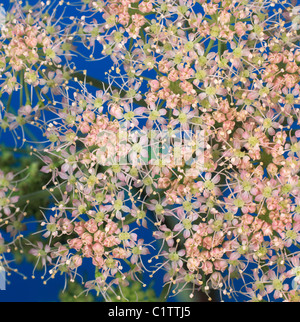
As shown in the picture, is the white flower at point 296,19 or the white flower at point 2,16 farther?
the white flower at point 2,16

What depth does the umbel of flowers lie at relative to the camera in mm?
3586

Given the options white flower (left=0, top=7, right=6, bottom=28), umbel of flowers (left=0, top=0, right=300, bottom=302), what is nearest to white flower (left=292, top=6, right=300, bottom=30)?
umbel of flowers (left=0, top=0, right=300, bottom=302)

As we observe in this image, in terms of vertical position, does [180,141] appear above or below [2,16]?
below

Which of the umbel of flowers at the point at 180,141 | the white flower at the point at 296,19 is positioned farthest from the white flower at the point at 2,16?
the white flower at the point at 296,19

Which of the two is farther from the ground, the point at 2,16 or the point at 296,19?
the point at 2,16

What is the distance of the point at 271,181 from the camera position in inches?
139

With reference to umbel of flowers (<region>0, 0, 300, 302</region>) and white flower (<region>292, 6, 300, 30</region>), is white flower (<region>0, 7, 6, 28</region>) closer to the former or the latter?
umbel of flowers (<region>0, 0, 300, 302</region>)

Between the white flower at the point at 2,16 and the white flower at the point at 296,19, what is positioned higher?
the white flower at the point at 2,16

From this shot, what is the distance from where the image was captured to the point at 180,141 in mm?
3607

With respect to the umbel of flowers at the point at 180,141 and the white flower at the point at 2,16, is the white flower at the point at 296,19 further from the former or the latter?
the white flower at the point at 2,16

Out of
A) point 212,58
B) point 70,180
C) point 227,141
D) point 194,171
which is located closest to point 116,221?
point 70,180

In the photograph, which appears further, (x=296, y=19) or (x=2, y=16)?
(x=2, y=16)

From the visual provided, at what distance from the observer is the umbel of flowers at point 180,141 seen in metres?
3.59

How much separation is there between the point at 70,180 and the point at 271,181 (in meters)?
1.28
